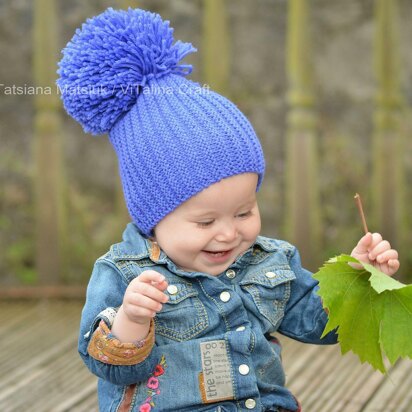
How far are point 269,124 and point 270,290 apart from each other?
178 centimetres

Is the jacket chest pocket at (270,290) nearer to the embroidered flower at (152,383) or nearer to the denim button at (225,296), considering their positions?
the denim button at (225,296)

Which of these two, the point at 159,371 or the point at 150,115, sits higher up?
the point at 150,115

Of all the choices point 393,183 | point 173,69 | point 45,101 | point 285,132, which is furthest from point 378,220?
point 173,69

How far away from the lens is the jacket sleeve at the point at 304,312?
2.19m

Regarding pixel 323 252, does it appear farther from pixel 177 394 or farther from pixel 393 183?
pixel 177 394

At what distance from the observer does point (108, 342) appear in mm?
1888

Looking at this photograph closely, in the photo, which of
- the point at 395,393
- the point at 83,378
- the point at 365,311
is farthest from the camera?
the point at 83,378

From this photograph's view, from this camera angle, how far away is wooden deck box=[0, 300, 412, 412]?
9.02 feet

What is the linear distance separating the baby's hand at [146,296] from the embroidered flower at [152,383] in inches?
9.7

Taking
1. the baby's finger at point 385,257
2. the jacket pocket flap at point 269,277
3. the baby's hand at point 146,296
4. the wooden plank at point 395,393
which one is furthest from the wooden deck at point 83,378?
the baby's hand at point 146,296

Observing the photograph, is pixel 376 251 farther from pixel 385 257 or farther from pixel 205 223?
pixel 205 223

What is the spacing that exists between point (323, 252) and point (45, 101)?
4.09 ft

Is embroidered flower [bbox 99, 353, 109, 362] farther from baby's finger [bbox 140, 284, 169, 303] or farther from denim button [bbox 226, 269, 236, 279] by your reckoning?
denim button [bbox 226, 269, 236, 279]

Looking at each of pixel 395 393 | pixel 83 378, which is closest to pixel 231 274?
pixel 395 393
